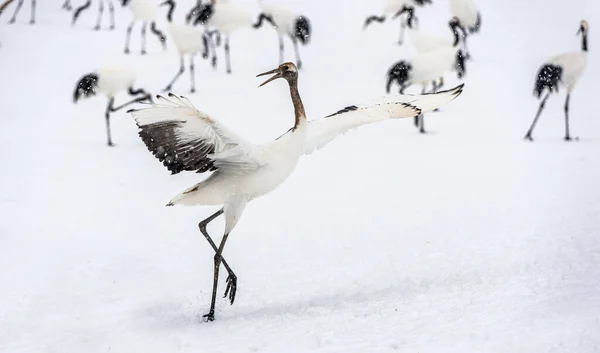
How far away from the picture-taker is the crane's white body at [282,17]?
1519 cm

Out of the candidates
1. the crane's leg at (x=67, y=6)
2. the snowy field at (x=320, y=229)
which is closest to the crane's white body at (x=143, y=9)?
the snowy field at (x=320, y=229)

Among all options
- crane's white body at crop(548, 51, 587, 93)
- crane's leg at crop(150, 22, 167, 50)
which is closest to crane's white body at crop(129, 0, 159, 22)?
crane's leg at crop(150, 22, 167, 50)

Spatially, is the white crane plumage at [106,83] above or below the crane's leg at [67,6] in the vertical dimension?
below

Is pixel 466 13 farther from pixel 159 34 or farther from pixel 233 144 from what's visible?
pixel 233 144

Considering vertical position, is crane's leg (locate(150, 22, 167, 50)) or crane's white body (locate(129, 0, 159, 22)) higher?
crane's white body (locate(129, 0, 159, 22))

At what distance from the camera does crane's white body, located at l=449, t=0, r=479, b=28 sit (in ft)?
50.0

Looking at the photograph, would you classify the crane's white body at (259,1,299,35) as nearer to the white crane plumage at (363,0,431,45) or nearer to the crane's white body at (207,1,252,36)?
the crane's white body at (207,1,252,36)

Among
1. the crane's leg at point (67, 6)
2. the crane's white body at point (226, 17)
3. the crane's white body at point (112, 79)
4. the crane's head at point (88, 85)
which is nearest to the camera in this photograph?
the crane's head at point (88, 85)

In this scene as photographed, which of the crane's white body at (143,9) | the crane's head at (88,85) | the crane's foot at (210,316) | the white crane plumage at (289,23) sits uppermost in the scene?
the crane's white body at (143,9)

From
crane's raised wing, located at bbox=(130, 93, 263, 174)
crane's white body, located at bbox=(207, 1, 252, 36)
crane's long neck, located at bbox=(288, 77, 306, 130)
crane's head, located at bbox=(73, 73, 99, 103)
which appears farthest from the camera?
crane's white body, located at bbox=(207, 1, 252, 36)

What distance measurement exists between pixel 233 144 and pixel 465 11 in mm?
10595

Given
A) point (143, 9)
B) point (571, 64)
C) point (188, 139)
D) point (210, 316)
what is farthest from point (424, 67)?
point (188, 139)

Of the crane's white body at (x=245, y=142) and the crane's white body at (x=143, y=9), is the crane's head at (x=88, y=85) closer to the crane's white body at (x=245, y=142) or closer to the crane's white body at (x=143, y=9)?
the crane's white body at (x=143, y=9)

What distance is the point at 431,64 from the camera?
11516 mm
